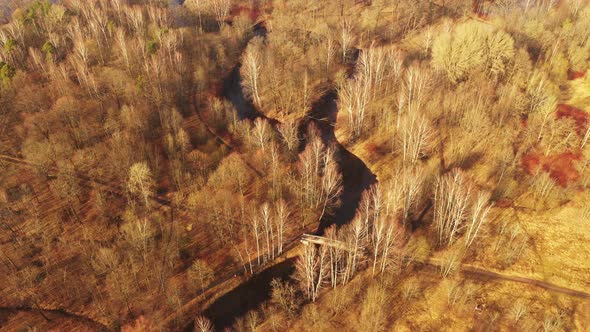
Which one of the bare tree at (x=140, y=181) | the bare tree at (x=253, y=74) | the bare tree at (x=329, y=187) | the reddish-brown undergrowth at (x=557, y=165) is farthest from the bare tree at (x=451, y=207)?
the bare tree at (x=253, y=74)

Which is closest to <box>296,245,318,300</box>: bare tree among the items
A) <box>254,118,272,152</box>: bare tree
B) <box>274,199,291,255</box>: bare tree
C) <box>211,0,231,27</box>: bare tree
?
<box>274,199,291,255</box>: bare tree

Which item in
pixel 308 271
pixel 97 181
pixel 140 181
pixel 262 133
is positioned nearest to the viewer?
pixel 308 271

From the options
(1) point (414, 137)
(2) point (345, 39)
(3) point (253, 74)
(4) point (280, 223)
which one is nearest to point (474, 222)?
(1) point (414, 137)

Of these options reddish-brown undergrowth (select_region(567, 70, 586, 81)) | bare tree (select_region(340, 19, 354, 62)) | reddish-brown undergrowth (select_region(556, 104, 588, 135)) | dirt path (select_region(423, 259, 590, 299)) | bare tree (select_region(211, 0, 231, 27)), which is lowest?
dirt path (select_region(423, 259, 590, 299))

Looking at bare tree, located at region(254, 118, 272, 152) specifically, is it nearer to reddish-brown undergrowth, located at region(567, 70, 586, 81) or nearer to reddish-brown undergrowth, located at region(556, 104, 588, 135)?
reddish-brown undergrowth, located at region(556, 104, 588, 135)

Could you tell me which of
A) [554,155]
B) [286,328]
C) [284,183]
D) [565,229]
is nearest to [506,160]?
[554,155]

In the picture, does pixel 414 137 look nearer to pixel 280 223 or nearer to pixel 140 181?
pixel 280 223

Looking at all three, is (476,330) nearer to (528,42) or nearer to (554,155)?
(554,155)
